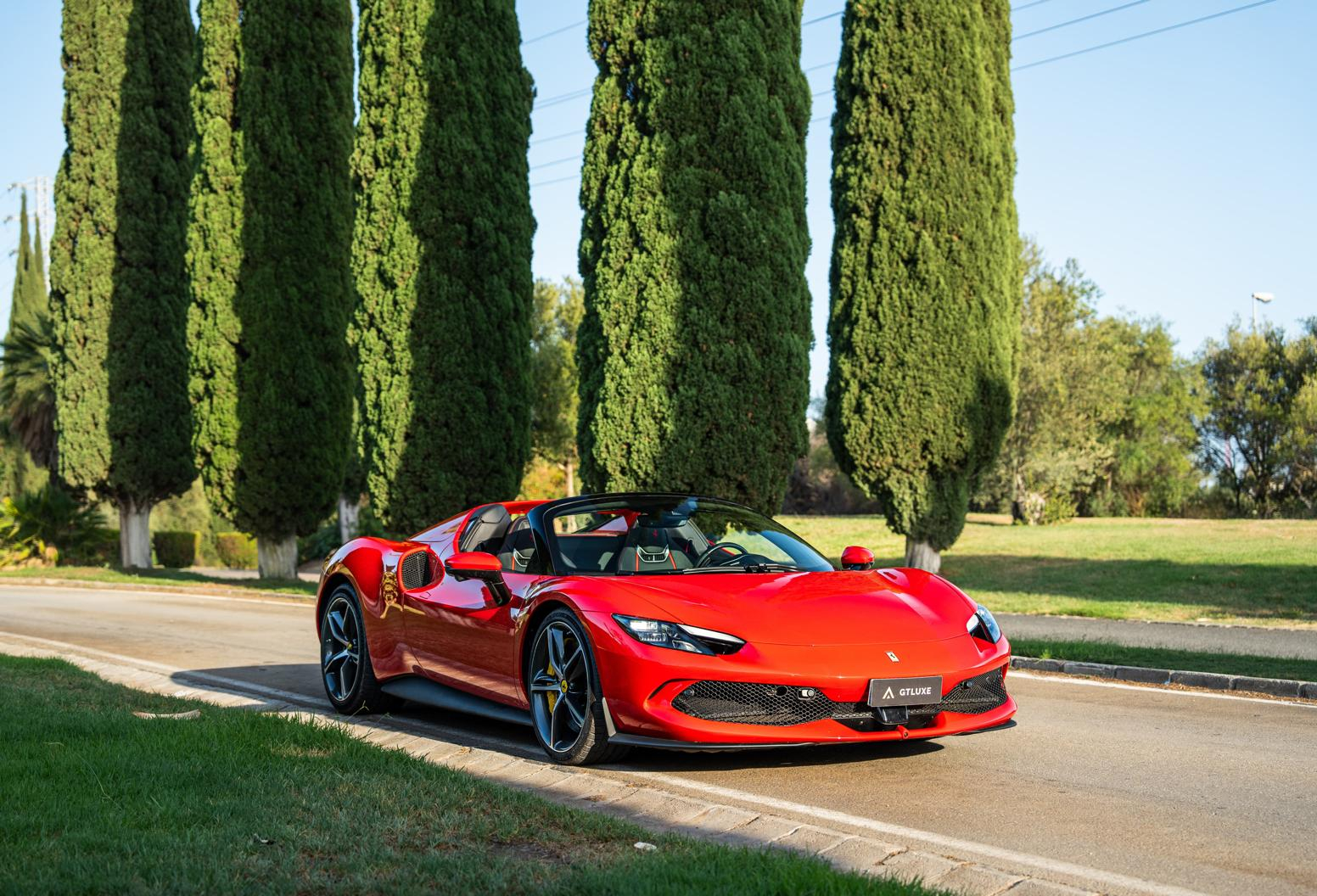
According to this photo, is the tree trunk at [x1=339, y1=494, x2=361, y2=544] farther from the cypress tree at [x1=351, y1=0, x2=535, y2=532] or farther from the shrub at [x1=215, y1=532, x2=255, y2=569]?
the shrub at [x1=215, y1=532, x2=255, y2=569]

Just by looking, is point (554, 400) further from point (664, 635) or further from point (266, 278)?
point (664, 635)

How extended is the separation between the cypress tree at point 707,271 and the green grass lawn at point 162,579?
27.4ft

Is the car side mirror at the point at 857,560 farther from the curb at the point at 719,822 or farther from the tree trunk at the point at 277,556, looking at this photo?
the tree trunk at the point at 277,556

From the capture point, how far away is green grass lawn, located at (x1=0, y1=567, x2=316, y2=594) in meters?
25.2

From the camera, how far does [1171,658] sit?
1103 centimetres

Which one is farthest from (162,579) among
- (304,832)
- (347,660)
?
(304,832)

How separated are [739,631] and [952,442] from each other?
44.4ft

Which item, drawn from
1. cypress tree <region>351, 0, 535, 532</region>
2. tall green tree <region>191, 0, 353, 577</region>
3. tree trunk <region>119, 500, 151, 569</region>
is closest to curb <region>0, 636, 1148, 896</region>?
cypress tree <region>351, 0, 535, 532</region>

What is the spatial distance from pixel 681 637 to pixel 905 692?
110 centimetres

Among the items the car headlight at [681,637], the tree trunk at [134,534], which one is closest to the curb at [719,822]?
the car headlight at [681,637]

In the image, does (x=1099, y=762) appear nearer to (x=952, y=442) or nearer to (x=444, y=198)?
(x=952, y=442)

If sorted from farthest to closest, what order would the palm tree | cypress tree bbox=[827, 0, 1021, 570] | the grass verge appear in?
the palm tree, cypress tree bbox=[827, 0, 1021, 570], the grass verge

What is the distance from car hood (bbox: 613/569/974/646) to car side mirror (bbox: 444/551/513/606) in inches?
33.4

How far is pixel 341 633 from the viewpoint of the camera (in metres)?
9.26
